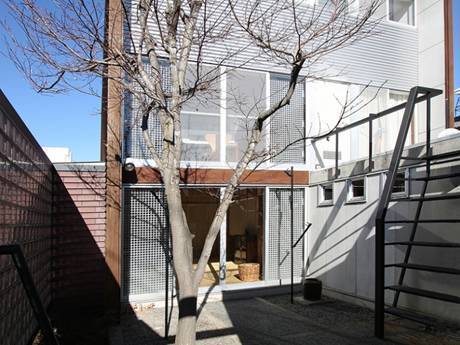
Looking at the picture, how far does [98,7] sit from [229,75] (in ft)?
11.4

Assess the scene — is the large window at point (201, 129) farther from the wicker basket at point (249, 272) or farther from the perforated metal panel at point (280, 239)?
the wicker basket at point (249, 272)

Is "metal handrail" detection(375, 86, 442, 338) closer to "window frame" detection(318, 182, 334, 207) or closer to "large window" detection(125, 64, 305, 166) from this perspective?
"large window" detection(125, 64, 305, 166)

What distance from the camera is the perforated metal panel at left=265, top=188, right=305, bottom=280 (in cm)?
765

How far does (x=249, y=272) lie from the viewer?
302 inches

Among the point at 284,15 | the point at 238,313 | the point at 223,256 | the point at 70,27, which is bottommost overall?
the point at 238,313

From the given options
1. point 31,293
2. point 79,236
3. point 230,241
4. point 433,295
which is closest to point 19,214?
point 31,293

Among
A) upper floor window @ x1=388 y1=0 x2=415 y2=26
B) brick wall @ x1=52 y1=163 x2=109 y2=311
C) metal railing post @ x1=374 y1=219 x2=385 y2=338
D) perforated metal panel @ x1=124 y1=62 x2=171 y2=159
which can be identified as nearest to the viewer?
metal railing post @ x1=374 y1=219 x2=385 y2=338


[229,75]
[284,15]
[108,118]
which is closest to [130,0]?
[108,118]

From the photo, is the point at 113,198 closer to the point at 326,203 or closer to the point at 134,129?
the point at 134,129

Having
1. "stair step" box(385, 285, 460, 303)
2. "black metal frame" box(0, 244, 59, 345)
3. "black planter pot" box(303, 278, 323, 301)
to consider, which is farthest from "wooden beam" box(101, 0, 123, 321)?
"black metal frame" box(0, 244, 59, 345)

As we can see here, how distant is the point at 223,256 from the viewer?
7.34m

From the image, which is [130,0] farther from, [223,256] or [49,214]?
[223,256]

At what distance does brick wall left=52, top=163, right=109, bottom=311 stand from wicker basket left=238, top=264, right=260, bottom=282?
2536 millimetres

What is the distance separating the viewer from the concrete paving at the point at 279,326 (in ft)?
15.8
